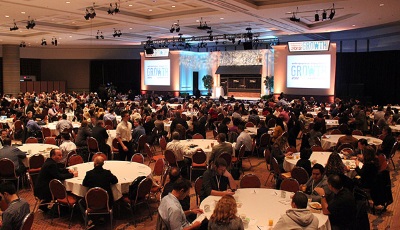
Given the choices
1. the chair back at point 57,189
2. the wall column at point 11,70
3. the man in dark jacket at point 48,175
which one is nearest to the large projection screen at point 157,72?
the wall column at point 11,70

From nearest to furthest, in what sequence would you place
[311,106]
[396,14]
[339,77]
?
[396,14], [311,106], [339,77]

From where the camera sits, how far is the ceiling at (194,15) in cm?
1435

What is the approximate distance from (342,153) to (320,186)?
332 cm

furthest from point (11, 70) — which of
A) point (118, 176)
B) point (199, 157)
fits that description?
point (118, 176)

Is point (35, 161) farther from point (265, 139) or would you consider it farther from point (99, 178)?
point (265, 139)

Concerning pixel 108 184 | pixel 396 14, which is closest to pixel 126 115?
pixel 108 184

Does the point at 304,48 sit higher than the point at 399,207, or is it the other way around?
the point at 304,48

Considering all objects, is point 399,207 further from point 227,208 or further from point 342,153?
→ point 227,208

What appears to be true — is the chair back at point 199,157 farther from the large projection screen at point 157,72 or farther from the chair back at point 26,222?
the large projection screen at point 157,72

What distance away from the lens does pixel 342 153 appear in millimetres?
8984

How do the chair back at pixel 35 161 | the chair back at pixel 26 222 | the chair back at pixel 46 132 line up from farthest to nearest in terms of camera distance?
the chair back at pixel 46 132 → the chair back at pixel 35 161 → the chair back at pixel 26 222

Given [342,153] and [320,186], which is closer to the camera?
[320,186]

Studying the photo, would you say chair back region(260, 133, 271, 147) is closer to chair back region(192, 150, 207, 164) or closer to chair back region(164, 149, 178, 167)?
chair back region(192, 150, 207, 164)

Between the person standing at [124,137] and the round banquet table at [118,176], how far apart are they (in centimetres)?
189
